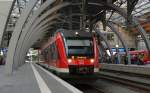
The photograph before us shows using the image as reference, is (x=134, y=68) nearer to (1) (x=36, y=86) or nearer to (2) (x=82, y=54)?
(2) (x=82, y=54)

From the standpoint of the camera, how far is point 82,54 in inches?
806

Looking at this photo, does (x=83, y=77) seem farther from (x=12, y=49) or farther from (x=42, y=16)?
(x=42, y=16)

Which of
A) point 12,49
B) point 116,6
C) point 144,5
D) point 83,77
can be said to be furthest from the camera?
point 144,5

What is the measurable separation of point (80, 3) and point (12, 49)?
16.7m

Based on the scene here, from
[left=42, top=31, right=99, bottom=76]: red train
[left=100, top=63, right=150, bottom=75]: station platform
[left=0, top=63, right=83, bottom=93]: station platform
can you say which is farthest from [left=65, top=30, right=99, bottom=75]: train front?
[left=100, top=63, right=150, bottom=75]: station platform

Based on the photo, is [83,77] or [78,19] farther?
[78,19]

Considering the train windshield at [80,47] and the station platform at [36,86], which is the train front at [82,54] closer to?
the train windshield at [80,47]

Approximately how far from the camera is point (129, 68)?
30.5 metres

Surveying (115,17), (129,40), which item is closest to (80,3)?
(115,17)

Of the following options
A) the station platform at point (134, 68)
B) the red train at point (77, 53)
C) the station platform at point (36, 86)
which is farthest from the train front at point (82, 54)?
the station platform at point (134, 68)

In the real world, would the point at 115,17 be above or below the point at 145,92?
above

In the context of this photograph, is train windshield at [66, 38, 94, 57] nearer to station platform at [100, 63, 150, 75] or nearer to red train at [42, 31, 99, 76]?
red train at [42, 31, 99, 76]

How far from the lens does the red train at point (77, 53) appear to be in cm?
2002

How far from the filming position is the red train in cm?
2002
